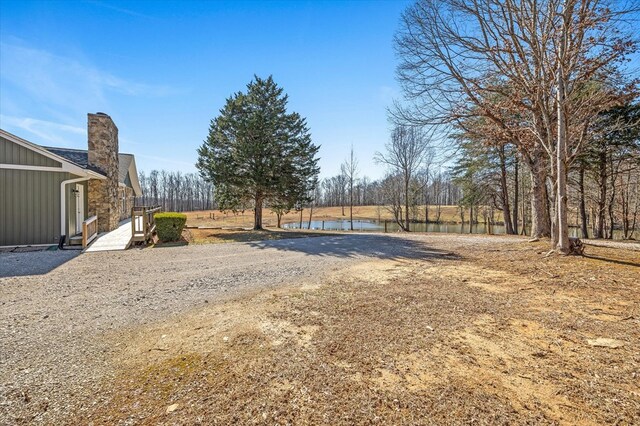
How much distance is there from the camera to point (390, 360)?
2568 millimetres

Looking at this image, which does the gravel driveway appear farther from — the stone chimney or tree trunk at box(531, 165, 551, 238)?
the stone chimney

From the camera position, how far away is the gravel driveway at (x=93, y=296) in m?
2.25

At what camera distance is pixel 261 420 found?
1.85m

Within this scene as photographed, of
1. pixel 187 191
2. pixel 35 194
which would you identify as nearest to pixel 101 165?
pixel 35 194

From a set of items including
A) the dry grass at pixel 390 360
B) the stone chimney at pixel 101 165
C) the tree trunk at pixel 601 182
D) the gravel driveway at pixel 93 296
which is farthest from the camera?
the tree trunk at pixel 601 182

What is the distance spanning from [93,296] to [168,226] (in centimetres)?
662

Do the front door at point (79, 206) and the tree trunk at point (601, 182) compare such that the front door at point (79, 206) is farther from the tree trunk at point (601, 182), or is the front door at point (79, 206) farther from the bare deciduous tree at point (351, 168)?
the tree trunk at point (601, 182)

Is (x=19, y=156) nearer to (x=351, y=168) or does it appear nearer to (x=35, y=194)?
(x=35, y=194)

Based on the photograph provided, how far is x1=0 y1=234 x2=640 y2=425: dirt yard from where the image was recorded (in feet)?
6.41

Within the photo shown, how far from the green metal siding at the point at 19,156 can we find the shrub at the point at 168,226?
12.2 ft

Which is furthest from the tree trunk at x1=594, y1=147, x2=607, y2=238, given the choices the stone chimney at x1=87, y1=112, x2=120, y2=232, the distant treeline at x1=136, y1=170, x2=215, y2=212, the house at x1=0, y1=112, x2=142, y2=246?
the distant treeline at x1=136, y1=170, x2=215, y2=212

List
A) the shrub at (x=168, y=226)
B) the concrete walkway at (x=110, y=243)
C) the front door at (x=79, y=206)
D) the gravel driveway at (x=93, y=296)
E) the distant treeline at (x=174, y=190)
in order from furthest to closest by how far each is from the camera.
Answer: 1. the distant treeline at (x=174, y=190)
2. the front door at (x=79, y=206)
3. the shrub at (x=168, y=226)
4. the concrete walkway at (x=110, y=243)
5. the gravel driveway at (x=93, y=296)

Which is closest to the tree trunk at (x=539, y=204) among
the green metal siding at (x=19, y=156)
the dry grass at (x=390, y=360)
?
the dry grass at (x=390, y=360)

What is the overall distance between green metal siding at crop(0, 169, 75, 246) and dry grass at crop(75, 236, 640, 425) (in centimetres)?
918
